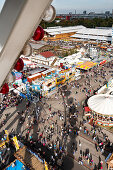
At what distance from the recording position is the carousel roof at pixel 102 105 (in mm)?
15284

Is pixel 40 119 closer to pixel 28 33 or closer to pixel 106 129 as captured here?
pixel 106 129

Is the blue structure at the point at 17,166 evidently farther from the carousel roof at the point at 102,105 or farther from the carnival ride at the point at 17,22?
the carnival ride at the point at 17,22

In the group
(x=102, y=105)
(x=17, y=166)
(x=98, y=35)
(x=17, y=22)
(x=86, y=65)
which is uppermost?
(x=98, y=35)

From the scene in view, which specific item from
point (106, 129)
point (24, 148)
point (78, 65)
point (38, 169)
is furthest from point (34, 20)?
point (78, 65)

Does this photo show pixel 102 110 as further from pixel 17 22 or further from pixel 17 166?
pixel 17 22

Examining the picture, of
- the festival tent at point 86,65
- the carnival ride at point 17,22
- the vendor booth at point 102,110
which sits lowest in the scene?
the vendor booth at point 102,110

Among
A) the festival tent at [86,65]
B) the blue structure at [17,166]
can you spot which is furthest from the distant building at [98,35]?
the blue structure at [17,166]

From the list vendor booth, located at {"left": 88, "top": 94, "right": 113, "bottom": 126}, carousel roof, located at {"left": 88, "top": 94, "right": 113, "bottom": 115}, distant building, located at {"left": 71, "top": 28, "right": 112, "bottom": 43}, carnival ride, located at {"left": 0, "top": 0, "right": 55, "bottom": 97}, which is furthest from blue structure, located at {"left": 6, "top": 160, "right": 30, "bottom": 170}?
distant building, located at {"left": 71, "top": 28, "right": 112, "bottom": 43}

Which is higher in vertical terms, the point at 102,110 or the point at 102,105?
the point at 102,105

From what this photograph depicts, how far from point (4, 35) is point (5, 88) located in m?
1.15

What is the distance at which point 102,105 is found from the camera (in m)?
15.9

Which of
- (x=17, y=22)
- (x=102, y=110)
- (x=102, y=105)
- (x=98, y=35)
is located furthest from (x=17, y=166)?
(x=98, y=35)

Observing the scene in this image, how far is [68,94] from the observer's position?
22281mm

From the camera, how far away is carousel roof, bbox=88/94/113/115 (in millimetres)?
15284
